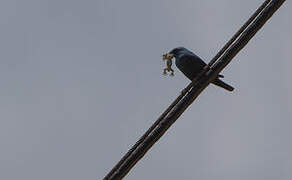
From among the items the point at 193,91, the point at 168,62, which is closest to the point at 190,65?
the point at 168,62

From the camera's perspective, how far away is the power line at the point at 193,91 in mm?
5414

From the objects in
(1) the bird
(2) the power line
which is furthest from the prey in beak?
(2) the power line

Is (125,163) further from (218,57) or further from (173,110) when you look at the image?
(218,57)

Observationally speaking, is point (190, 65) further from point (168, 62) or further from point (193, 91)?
point (193, 91)

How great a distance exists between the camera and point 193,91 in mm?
5621

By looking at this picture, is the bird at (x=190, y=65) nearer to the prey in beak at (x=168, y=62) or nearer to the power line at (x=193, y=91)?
the prey in beak at (x=168, y=62)

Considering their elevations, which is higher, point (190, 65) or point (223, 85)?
point (223, 85)

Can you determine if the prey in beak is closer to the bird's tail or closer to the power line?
the bird's tail

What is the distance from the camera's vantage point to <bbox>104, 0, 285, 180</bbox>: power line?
5.41 m

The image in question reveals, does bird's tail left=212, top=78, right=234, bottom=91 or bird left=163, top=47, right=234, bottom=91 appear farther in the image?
bird's tail left=212, top=78, right=234, bottom=91

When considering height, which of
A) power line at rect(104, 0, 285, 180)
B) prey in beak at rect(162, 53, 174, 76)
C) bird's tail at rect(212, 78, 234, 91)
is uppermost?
bird's tail at rect(212, 78, 234, 91)

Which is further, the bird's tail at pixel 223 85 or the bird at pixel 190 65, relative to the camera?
the bird's tail at pixel 223 85

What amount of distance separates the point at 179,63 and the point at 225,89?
816mm

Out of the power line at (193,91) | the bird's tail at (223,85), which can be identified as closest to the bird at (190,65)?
the bird's tail at (223,85)
